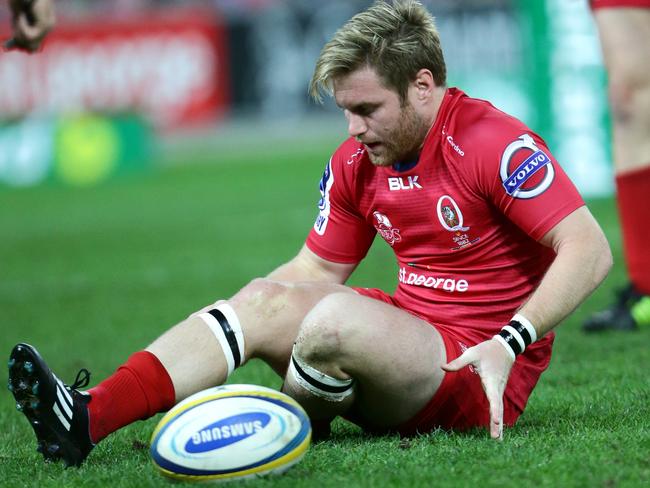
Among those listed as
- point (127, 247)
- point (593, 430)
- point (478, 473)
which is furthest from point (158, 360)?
point (127, 247)

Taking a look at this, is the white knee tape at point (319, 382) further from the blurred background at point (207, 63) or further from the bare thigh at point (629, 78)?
the blurred background at point (207, 63)

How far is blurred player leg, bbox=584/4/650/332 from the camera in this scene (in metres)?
4.91

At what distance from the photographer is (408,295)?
405 centimetres

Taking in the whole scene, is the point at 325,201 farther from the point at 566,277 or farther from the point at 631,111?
the point at 631,111

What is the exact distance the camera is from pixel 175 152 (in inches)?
1017

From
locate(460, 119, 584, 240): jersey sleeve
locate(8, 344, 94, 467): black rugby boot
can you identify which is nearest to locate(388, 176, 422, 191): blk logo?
locate(460, 119, 584, 240): jersey sleeve

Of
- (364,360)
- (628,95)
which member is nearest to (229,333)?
(364,360)

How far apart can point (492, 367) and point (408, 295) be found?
73 cm

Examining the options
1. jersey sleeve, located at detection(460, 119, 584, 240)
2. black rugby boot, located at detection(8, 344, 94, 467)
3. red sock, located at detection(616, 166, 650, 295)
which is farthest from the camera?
red sock, located at detection(616, 166, 650, 295)

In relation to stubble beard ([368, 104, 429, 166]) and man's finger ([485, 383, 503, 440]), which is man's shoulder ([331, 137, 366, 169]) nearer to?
stubble beard ([368, 104, 429, 166])

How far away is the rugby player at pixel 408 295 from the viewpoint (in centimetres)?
349

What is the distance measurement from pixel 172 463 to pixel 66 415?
0.39 m

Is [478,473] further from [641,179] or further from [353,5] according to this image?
[353,5]

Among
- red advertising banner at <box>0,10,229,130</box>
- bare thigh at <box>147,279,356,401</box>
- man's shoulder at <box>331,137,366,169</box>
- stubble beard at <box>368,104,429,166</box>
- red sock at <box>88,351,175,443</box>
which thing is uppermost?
stubble beard at <box>368,104,429,166</box>
